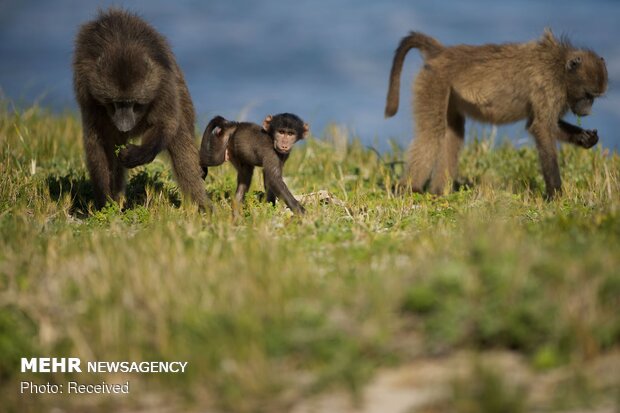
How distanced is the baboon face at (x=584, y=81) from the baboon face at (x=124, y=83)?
4840 millimetres

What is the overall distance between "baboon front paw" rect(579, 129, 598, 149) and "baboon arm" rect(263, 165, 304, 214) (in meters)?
3.73

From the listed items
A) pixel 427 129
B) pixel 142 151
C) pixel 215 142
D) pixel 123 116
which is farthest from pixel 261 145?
pixel 427 129

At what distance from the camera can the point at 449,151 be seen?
9.62 metres

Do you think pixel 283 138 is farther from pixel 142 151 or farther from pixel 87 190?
pixel 87 190

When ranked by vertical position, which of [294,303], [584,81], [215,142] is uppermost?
[584,81]

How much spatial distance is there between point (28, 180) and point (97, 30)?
86.9 inches

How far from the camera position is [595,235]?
5242 millimetres

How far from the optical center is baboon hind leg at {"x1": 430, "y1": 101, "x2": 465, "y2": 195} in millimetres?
9336

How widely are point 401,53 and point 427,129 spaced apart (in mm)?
1128

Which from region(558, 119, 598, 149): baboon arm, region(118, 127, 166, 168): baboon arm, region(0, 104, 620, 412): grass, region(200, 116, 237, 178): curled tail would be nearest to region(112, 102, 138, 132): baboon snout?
region(118, 127, 166, 168): baboon arm

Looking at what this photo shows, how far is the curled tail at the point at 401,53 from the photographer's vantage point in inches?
381

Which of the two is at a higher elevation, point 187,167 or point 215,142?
point 215,142

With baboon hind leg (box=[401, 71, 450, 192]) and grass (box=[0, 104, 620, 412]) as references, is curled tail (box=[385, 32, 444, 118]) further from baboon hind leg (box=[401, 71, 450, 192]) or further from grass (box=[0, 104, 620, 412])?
grass (box=[0, 104, 620, 412])

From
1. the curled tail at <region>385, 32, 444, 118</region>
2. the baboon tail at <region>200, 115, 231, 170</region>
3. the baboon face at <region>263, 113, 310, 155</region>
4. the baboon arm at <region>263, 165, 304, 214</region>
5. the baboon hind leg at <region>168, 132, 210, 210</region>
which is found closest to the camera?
the baboon arm at <region>263, 165, 304, 214</region>
